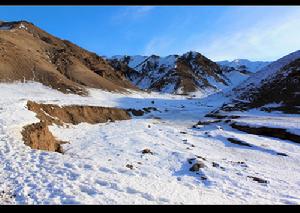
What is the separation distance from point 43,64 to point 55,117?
117ft

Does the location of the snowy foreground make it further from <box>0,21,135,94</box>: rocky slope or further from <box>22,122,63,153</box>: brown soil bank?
<box>0,21,135,94</box>: rocky slope

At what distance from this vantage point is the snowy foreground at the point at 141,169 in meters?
12.1

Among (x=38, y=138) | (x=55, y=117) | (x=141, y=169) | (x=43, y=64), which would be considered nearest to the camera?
(x=141, y=169)

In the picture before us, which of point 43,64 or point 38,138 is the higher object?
point 43,64

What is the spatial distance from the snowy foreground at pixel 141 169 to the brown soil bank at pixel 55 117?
0.82 metres

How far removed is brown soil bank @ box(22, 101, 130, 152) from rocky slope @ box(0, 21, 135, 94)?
1584cm

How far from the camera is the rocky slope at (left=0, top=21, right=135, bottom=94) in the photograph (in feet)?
194

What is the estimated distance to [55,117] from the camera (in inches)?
1348

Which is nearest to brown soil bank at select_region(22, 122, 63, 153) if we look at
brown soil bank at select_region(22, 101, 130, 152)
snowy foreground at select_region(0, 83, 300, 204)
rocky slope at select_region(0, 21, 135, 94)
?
brown soil bank at select_region(22, 101, 130, 152)

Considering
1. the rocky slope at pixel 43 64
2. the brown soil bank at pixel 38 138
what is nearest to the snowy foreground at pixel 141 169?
the brown soil bank at pixel 38 138

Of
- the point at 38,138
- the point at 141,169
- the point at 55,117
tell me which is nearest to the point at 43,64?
the point at 55,117

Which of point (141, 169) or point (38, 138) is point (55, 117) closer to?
point (38, 138)
